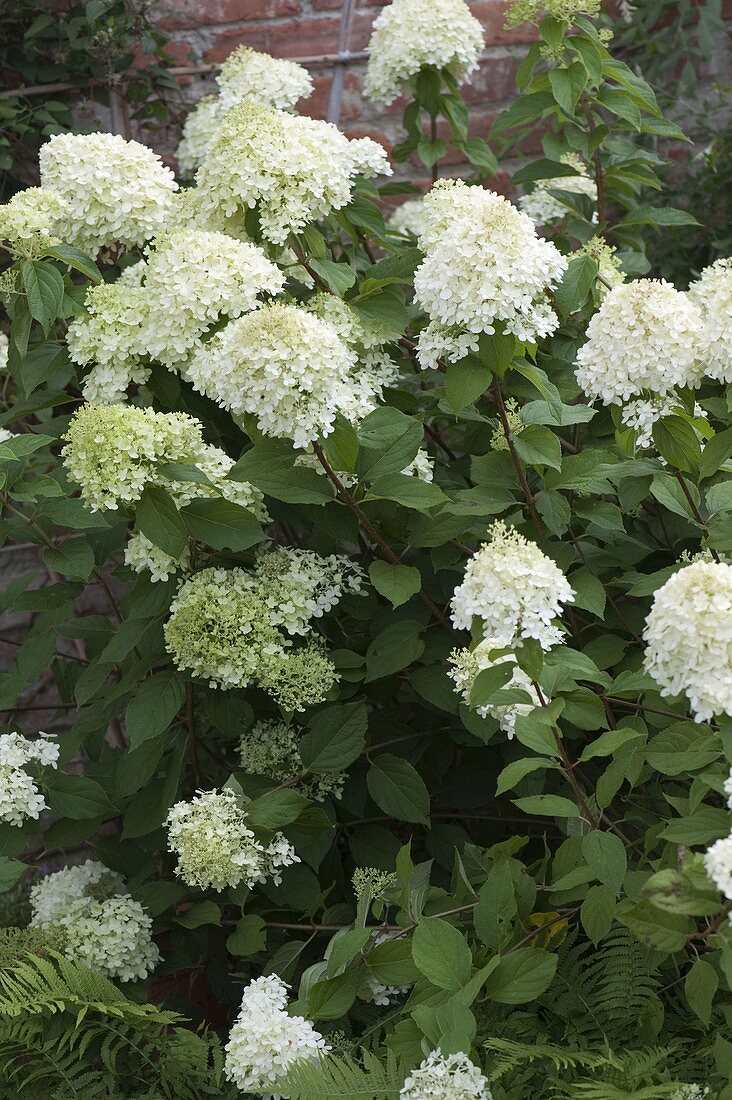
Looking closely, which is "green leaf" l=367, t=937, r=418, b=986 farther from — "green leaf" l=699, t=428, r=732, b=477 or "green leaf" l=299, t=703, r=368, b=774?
"green leaf" l=699, t=428, r=732, b=477

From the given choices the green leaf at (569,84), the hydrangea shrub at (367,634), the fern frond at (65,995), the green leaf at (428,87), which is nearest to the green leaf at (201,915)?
the hydrangea shrub at (367,634)

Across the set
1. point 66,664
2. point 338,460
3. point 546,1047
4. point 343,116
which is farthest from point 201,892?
point 343,116

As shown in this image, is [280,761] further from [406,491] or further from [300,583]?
[406,491]

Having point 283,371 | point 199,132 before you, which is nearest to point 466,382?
point 283,371

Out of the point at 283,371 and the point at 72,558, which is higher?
the point at 283,371

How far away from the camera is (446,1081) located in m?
1.29

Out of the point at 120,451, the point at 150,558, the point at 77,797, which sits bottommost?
the point at 77,797

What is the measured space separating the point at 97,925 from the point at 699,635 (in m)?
1.16

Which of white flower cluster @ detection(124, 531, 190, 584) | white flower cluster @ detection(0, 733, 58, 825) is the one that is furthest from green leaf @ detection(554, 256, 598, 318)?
white flower cluster @ detection(0, 733, 58, 825)

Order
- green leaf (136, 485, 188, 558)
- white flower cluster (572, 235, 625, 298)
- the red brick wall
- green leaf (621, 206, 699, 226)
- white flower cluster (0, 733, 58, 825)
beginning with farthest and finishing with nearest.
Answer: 1. the red brick wall
2. green leaf (621, 206, 699, 226)
3. white flower cluster (572, 235, 625, 298)
4. white flower cluster (0, 733, 58, 825)
5. green leaf (136, 485, 188, 558)

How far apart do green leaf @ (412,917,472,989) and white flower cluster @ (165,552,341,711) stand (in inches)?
15.5

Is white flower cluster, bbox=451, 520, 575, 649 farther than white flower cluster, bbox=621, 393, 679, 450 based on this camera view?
No

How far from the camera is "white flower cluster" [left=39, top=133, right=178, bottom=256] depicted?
1.77m

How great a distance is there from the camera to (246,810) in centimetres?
164
